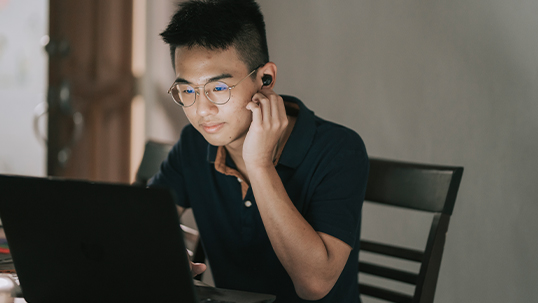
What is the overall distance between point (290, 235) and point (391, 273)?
1.07 ft

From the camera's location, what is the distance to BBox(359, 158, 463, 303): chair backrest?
101cm

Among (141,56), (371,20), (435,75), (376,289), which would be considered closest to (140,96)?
(141,56)

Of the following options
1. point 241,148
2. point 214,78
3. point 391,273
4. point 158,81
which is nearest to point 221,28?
point 214,78

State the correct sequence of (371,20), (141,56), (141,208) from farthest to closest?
(141,56)
(371,20)
(141,208)

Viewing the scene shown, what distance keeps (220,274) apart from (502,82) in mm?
868

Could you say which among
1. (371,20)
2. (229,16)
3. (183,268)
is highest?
(371,20)

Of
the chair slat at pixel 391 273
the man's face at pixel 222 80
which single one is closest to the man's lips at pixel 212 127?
the man's face at pixel 222 80

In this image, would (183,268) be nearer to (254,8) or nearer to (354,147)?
(354,147)

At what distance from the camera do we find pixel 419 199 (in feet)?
3.44

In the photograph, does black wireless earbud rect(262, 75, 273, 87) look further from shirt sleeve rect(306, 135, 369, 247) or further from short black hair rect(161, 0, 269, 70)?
shirt sleeve rect(306, 135, 369, 247)

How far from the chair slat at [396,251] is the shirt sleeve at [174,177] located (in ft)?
1.61

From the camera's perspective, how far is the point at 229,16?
106 cm

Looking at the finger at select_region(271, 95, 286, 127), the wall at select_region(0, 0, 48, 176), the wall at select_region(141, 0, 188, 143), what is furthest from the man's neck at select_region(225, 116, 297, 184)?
the wall at select_region(0, 0, 48, 176)

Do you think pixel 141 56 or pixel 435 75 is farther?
pixel 141 56
